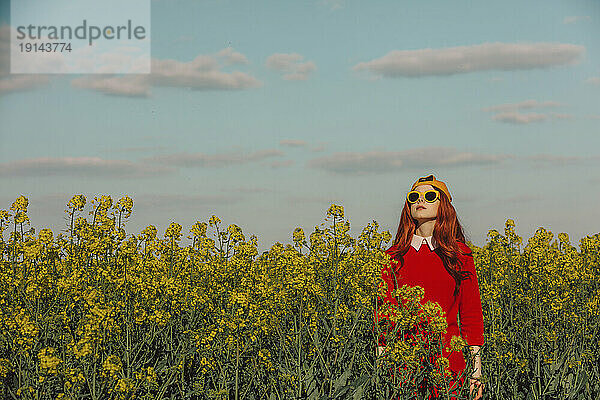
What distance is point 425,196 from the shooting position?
15.7ft

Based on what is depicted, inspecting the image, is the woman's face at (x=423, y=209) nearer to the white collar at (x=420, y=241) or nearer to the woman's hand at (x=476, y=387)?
the white collar at (x=420, y=241)

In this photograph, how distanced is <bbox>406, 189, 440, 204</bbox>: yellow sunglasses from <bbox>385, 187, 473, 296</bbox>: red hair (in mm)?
50

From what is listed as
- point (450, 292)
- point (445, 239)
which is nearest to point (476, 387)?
point (450, 292)

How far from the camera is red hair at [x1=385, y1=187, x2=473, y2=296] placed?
4621 mm

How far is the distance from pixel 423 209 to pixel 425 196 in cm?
10

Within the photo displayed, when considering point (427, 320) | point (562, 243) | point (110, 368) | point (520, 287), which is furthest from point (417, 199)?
point (562, 243)

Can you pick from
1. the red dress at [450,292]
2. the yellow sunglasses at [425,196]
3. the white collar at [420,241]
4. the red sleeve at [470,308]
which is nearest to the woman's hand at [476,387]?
the red dress at [450,292]

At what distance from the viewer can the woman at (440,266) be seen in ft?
15.0

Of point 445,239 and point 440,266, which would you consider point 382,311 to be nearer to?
point 440,266

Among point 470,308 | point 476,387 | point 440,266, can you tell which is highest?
point 440,266

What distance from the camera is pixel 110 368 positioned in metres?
3.80

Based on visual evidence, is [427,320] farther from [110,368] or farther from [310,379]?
[110,368]

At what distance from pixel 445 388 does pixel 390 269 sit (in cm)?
90

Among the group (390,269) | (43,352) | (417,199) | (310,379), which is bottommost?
(310,379)
